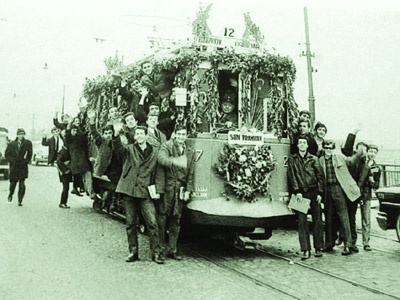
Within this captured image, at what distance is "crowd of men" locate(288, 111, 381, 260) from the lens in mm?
8086

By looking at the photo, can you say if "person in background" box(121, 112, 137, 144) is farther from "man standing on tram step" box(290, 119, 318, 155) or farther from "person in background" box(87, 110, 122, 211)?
"man standing on tram step" box(290, 119, 318, 155)

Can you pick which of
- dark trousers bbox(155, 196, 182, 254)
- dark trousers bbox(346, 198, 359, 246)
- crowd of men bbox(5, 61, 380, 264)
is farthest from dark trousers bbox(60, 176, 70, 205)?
dark trousers bbox(346, 198, 359, 246)

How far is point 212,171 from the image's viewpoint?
7.99 meters

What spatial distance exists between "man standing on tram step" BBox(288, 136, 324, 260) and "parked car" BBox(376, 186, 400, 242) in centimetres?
133

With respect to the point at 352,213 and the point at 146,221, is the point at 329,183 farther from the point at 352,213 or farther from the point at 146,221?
the point at 146,221

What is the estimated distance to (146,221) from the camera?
7621 mm

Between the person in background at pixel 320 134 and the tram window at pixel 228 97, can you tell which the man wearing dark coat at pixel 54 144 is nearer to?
the tram window at pixel 228 97

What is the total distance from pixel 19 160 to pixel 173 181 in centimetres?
737

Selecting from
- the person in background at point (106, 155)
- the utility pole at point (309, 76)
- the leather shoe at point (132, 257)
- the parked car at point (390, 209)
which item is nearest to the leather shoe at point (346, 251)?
the parked car at point (390, 209)

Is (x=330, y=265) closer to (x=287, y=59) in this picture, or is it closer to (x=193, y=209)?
(x=193, y=209)

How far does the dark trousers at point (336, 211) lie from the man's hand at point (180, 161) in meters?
2.47

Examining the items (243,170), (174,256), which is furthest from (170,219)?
(243,170)

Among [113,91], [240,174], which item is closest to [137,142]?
[240,174]

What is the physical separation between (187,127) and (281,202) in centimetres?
191
